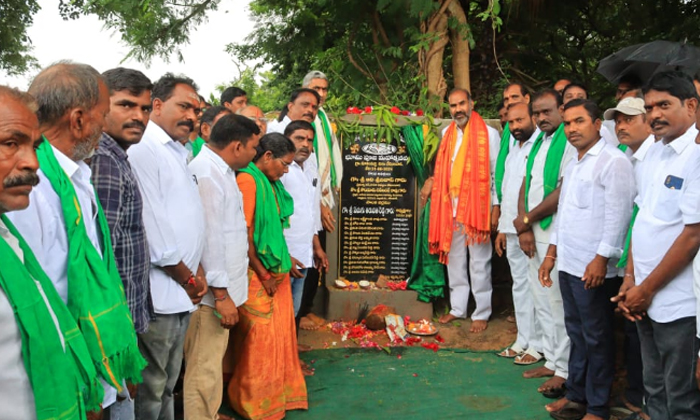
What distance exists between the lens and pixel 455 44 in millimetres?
8391

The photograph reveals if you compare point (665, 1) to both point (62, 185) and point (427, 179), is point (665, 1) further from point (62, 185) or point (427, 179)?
point (62, 185)

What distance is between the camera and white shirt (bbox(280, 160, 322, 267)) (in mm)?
5047

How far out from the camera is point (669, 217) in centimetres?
312

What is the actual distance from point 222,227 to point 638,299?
229cm

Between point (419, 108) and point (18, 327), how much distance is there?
6.50m

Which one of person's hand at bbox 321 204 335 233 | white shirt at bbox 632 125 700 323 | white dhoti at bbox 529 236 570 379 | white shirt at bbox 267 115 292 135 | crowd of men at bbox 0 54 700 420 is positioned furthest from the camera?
person's hand at bbox 321 204 335 233

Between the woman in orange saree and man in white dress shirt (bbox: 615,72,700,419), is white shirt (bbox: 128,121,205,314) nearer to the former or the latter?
the woman in orange saree

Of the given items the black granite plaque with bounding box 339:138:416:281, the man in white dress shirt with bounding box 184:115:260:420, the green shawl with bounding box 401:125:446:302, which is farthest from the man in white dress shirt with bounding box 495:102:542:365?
the man in white dress shirt with bounding box 184:115:260:420

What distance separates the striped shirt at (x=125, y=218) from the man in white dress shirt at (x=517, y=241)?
3.67m

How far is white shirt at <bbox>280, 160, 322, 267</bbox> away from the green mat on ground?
100 cm

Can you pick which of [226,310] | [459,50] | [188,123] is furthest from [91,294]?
[459,50]

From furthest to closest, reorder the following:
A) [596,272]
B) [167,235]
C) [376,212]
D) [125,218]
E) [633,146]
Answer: [376,212] → [633,146] → [596,272] → [167,235] → [125,218]

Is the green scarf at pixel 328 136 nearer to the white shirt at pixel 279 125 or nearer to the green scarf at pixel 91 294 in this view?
the white shirt at pixel 279 125

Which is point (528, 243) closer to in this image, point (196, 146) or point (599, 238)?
point (599, 238)
